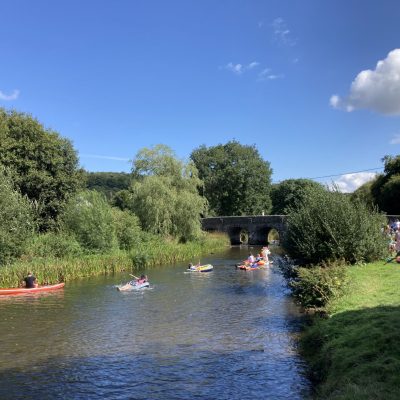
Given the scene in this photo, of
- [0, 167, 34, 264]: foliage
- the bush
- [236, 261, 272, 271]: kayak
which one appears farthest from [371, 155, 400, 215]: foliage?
[0, 167, 34, 264]: foliage

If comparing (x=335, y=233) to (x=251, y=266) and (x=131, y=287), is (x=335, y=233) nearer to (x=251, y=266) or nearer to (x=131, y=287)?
(x=131, y=287)

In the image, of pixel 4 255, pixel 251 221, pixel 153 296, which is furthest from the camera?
pixel 251 221

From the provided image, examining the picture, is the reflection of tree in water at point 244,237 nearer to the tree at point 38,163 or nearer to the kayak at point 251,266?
the kayak at point 251,266

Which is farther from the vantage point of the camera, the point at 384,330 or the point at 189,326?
the point at 189,326

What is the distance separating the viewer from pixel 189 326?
1570 cm

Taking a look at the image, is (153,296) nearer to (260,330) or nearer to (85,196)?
(260,330)

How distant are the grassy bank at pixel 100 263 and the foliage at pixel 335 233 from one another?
14298 millimetres

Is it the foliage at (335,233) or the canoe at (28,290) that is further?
the canoe at (28,290)

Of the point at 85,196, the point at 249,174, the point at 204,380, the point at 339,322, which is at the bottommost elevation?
the point at 204,380

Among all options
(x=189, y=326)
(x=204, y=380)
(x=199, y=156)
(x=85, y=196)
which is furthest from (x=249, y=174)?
(x=204, y=380)

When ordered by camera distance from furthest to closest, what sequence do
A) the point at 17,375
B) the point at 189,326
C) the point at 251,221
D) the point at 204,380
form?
the point at 251,221 < the point at 189,326 < the point at 17,375 < the point at 204,380

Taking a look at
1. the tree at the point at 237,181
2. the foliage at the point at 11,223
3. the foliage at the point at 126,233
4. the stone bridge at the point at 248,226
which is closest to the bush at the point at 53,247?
the foliage at the point at 11,223

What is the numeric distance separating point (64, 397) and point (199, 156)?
74.3 metres

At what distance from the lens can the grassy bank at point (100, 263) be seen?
25078 mm
